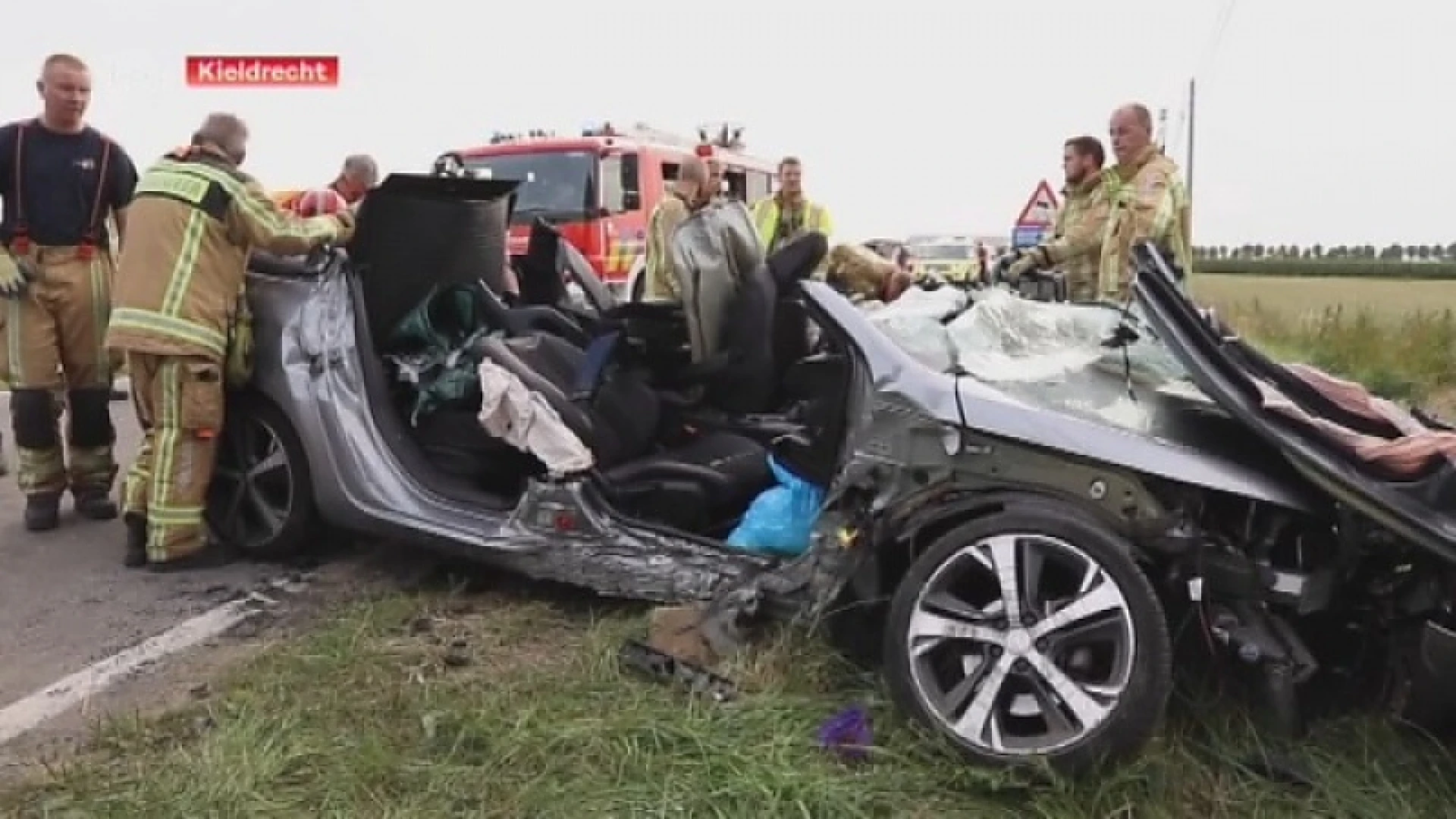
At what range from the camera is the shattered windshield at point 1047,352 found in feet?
9.58

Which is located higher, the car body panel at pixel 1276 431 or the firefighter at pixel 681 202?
the firefighter at pixel 681 202

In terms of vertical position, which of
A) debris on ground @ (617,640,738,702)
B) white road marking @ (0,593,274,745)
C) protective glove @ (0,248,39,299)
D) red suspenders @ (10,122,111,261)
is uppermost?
red suspenders @ (10,122,111,261)

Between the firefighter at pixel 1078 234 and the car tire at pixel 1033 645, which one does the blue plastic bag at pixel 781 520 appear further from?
the firefighter at pixel 1078 234

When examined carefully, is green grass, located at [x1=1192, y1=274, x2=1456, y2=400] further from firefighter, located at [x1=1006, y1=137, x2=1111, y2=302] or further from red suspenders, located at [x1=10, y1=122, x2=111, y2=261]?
red suspenders, located at [x1=10, y1=122, x2=111, y2=261]

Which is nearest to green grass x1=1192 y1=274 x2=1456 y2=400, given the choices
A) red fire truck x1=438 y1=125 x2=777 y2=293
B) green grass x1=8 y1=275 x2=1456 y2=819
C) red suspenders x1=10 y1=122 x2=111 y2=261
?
red fire truck x1=438 y1=125 x2=777 y2=293

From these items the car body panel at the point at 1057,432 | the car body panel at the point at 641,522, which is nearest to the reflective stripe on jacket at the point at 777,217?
the car body panel at the point at 641,522

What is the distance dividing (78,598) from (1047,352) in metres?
3.18

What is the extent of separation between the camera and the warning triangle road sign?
12938 millimetres

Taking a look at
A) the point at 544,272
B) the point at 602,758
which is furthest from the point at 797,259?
the point at 602,758

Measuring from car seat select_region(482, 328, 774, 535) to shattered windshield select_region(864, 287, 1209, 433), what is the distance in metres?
0.76

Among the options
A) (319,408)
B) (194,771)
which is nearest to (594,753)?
(194,771)

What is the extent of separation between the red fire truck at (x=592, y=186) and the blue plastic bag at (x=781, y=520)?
25.6ft

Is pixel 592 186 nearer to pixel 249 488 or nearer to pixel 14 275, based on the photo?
pixel 14 275

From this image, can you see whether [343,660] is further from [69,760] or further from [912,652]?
[912,652]
